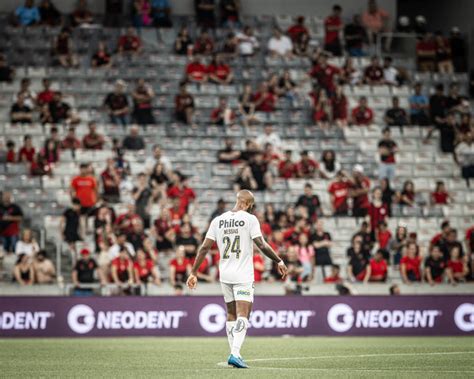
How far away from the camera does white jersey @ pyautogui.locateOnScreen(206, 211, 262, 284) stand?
49.8ft

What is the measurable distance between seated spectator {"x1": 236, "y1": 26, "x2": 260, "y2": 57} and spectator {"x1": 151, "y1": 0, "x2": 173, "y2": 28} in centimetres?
220

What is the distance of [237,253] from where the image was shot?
600 inches

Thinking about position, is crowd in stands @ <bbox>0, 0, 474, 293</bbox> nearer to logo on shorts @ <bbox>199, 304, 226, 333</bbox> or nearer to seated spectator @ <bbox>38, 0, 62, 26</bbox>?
seated spectator @ <bbox>38, 0, 62, 26</bbox>

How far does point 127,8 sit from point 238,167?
8.03 metres

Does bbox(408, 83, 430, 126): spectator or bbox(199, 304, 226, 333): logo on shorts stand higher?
bbox(408, 83, 430, 126): spectator

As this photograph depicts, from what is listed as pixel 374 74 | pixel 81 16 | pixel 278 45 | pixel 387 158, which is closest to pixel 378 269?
pixel 387 158

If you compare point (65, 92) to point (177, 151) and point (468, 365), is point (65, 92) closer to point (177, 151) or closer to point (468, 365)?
point (177, 151)

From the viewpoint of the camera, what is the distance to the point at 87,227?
28234 mm

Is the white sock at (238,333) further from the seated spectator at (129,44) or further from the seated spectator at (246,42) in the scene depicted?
the seated spectator at (246,42)

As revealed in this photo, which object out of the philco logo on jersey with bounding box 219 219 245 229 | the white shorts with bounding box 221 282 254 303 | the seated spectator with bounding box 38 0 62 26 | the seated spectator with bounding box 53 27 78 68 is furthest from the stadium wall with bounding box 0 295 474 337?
the seated spectator with bounding box 38 0 62 26

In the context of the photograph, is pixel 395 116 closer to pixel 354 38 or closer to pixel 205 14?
pixel 354 38

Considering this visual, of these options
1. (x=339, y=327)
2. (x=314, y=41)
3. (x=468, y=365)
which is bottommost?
(x=339, y=327)

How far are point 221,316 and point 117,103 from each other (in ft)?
32.2

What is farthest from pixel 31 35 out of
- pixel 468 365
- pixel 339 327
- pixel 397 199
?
pixel 468 365
